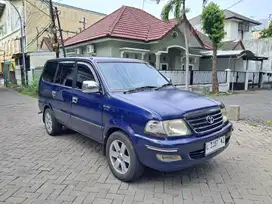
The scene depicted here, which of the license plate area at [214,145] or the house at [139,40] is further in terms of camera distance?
the house at [139,40]

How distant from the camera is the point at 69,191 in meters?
3.17

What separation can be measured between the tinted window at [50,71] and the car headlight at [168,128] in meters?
3.37

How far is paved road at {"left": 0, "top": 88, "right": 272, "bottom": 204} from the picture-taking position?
303 cm

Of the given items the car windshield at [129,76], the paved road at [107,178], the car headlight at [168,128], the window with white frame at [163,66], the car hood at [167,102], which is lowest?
the paved road at [107,178]

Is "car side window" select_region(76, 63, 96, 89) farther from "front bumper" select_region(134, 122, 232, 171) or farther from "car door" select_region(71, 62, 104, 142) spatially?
"front bumper" select_region(134, 122, 232, 171)

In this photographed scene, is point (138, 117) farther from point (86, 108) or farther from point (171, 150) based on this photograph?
point (86, 108)

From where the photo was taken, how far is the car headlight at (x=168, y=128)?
9.61 feet

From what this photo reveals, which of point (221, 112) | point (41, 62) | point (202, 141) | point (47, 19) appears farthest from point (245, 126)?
point (47, 19)

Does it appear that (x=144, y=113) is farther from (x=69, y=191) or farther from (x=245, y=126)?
(x=245, y=126)

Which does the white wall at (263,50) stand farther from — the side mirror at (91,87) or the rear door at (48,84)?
the side mirror at (91,87)

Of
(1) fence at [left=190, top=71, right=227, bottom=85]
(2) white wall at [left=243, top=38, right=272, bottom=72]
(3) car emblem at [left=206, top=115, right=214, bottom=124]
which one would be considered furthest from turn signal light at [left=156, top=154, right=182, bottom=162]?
(2) white wall at [left=243, top=38, right=272, bottom=72]

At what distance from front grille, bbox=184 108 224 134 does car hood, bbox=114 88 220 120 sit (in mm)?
77

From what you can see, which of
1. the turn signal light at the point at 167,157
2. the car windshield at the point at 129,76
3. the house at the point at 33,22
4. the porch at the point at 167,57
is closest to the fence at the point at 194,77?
the porch at the point at 167,57

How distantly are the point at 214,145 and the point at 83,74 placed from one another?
2.56 m
